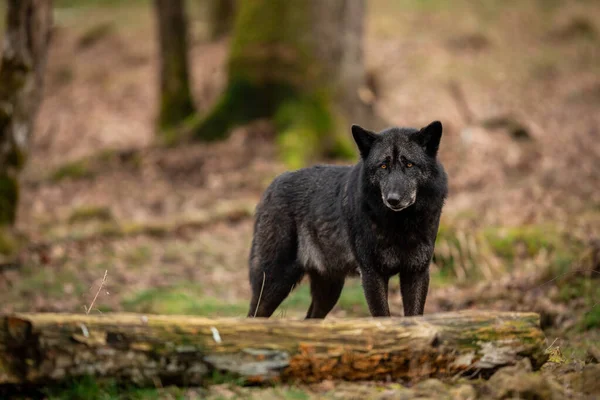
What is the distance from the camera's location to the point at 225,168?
14992 millimetres

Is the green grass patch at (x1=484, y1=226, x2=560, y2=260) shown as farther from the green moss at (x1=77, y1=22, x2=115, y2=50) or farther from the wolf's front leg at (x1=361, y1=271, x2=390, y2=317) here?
the green moss at (x1=77, y1=22, x2=115, y2=50)

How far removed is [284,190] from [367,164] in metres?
1.25

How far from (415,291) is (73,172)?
42.9ft

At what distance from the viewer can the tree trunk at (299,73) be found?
49.6 feet

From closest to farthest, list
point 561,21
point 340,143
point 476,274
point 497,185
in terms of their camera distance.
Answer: point 476,274, point 497,185, point 340,143, point 561,21

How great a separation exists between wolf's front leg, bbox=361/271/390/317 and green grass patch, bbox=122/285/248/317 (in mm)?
3142

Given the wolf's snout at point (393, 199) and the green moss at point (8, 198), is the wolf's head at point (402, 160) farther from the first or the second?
the green moss at point (8, 198)

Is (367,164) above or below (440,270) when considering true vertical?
above

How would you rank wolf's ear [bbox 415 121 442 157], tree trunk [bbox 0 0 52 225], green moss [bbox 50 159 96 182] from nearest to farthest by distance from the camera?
wolf's ear [bbox 415 121 442 157] → tree trunk [bbox 0 0 52 225] → green moss [bbox 50 159 96 182]

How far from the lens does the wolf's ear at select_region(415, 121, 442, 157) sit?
564 centimetres

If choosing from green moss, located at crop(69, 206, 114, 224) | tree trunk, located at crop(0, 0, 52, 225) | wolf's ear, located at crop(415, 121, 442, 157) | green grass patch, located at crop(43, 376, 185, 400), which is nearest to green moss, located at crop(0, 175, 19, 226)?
tree trunk, located at crop(0, 0, 52, 225)

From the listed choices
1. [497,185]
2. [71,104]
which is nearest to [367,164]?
[497,185]

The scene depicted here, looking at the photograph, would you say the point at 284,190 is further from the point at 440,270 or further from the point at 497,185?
the point at 497,185

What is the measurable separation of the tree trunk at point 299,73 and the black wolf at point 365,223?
26.7ft
